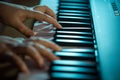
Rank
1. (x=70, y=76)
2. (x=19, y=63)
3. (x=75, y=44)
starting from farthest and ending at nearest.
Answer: (x=75, y=44) < (x=70, y=76) < (x=19, y=63)

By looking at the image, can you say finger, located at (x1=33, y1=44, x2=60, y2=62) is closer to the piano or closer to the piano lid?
the piano

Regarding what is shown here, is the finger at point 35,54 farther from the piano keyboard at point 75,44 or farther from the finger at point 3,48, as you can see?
the piano keyboard at point 75,44

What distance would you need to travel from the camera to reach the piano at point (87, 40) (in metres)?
1.04

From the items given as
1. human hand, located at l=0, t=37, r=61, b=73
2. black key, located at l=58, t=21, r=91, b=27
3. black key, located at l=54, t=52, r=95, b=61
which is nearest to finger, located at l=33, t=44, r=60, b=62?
human hand, located at l=0, t=37, r=61, b=73

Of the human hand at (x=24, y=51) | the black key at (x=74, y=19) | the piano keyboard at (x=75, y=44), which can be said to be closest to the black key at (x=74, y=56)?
the piano keyboard at (x=75, y=44)

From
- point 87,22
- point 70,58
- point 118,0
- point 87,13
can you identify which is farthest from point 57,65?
point 118,0

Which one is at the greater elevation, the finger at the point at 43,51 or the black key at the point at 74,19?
the black key at the point at 74,19

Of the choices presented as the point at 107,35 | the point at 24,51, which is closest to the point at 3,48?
the point at 24,51

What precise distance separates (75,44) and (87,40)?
0.08 meters

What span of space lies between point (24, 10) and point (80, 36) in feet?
1.07

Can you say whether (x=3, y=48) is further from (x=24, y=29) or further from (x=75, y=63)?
(x=75, y=63)

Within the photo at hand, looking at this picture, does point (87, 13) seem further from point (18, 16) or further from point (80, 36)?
point (18, 16)

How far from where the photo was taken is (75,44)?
1.23 metres

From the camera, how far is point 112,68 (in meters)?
1.07
